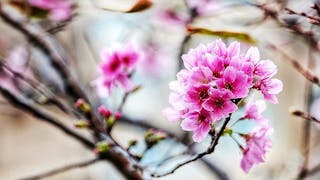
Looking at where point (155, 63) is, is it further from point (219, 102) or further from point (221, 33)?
point (219, 102)

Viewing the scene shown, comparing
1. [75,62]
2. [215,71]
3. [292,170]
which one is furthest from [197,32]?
[75,62]

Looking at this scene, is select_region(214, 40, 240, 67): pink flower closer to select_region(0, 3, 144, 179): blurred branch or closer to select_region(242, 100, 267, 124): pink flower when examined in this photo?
select_region(242, 100, 267, 124): pink flower

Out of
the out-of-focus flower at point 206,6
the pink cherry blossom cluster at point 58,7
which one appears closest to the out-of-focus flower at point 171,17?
the out-of-focus flower at point 206,6

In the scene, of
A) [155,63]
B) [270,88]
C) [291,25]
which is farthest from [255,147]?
[155,63]

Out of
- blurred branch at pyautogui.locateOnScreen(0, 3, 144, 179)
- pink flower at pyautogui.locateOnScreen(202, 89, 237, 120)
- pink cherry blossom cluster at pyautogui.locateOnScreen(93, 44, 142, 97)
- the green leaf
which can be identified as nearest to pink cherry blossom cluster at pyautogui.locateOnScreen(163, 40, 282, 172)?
pink flower at pyautogui.locateOnScreen(202, 89, 237, 120)

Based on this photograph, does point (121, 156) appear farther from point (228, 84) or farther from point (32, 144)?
point (32, 144)

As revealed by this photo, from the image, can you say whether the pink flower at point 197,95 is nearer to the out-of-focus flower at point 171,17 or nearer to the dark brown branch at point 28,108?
the dark brown branch at point 28,108
